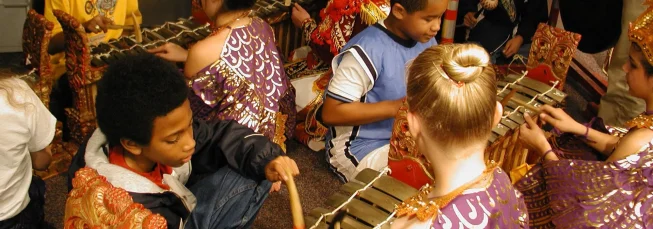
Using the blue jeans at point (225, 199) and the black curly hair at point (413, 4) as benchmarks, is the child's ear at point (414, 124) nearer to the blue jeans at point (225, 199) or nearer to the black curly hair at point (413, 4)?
the blue jeans at point (225, 199)

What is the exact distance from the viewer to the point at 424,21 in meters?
2.16

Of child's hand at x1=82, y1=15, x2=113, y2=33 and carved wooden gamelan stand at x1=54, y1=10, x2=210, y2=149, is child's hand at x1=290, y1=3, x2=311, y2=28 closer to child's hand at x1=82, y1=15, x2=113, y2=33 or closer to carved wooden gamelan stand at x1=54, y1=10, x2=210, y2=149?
carved wooden gamelan stand at x1=54, y1=10, x2=210, y2=149

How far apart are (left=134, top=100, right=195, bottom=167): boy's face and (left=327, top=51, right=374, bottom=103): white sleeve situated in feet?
2.33

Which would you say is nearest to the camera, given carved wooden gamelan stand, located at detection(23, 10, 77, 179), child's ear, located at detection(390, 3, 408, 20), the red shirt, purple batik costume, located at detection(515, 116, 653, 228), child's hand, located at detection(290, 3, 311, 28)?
the red shirt


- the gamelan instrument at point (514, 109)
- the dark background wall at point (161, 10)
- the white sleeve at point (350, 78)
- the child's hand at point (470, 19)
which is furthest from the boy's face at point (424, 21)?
the dark background wall at point (161, 10)

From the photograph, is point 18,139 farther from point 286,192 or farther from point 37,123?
point 286,192

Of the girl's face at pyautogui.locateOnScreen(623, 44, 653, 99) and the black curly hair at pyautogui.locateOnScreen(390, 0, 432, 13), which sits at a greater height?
the black curly hair at pyautogui.locateOnScreen(390, 0, 432, 13)

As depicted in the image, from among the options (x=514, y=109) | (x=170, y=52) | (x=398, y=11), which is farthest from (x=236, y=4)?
(x=514, y=109)

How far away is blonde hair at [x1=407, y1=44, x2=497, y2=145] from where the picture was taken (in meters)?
1.32

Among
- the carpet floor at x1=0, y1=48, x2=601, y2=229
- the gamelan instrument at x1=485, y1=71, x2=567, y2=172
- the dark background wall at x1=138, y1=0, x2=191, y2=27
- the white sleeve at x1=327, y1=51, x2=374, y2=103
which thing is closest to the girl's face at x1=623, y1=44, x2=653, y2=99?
the gamelan instrument at x1=485, y1=71, x2=567, y2=172

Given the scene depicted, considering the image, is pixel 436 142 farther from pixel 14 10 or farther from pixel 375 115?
pixel 14 10

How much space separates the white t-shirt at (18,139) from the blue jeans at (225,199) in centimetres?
46

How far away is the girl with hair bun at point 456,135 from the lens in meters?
1.33

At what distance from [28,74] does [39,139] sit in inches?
25.1
